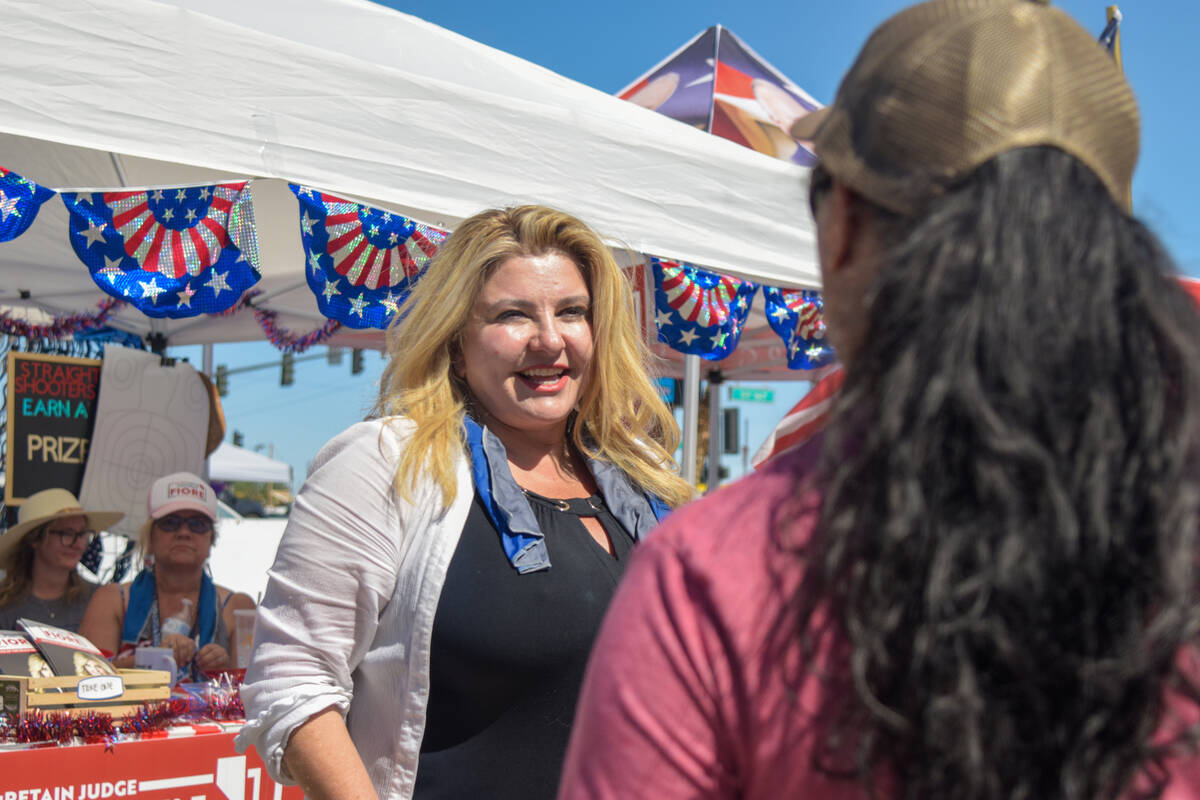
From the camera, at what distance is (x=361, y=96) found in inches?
103

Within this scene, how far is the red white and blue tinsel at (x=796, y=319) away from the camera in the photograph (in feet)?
13.5

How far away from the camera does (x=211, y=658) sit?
3.59 m

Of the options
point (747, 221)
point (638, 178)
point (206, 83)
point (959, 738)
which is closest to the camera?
point (959, 738)

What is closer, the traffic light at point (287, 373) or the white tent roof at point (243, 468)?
the white tent roof at point (243, 468)

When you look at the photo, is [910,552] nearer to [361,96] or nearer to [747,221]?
[361,96]

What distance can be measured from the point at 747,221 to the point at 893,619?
2837mm

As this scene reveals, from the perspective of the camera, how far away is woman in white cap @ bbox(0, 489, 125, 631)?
3.85 meters

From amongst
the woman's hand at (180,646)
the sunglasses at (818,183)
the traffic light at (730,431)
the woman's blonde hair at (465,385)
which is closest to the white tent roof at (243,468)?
the traffic light at (730,431)

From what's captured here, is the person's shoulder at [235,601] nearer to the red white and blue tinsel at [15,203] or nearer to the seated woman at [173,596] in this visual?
the seated woman at [173,596]

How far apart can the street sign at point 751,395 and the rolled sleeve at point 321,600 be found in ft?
25.8

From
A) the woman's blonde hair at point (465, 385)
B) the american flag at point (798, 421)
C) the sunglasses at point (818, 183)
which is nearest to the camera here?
the sunglasses at point (818, 183)

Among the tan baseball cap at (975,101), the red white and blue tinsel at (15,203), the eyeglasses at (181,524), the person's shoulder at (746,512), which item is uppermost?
the red white and blue tinsel at (15,203)

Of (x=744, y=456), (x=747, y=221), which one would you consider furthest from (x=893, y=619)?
(x=744, y=456)

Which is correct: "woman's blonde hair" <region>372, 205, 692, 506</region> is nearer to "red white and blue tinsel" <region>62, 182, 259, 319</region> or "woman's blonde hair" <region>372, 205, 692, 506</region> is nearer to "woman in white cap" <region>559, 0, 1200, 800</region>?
"woman in white cap" <region>559, 0, 1200, 800</region>
